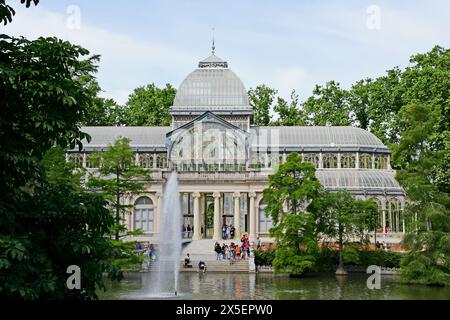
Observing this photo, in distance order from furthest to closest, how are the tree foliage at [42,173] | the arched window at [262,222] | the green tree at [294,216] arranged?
the arched window at [262,222], the green tree at [294,216], the tree foliage at [42,173]

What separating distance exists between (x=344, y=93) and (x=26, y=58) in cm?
7046

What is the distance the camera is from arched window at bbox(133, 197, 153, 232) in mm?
59250

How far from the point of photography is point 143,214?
5950 cm

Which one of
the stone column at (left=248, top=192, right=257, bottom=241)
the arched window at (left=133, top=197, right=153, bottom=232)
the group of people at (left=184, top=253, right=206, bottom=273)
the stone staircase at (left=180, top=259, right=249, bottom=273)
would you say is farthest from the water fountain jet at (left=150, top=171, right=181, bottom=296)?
the stone column at (left=248, top=192, right=257, bottom=241)

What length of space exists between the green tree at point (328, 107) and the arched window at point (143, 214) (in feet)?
95.2

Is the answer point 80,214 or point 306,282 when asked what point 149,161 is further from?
point 80,214

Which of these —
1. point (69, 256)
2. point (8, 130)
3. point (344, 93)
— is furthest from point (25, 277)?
point (344, 93)

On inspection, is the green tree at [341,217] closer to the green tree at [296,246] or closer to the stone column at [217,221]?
the green tree at [296,246]

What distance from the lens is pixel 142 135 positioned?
66688mm

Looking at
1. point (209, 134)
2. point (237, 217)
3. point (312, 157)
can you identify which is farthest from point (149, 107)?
point (237, 217)

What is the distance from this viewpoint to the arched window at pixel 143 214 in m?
59.2

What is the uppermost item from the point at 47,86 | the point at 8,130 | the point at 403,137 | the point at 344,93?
the point at 344,93

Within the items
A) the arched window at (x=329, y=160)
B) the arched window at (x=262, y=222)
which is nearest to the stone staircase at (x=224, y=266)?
the arched window at (x=262, y=222)

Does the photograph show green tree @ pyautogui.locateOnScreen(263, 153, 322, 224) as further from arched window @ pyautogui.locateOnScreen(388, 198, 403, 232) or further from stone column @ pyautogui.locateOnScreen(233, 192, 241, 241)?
arched window @ pyautogui.locateOnScreen(388, 198, 403, 232)
